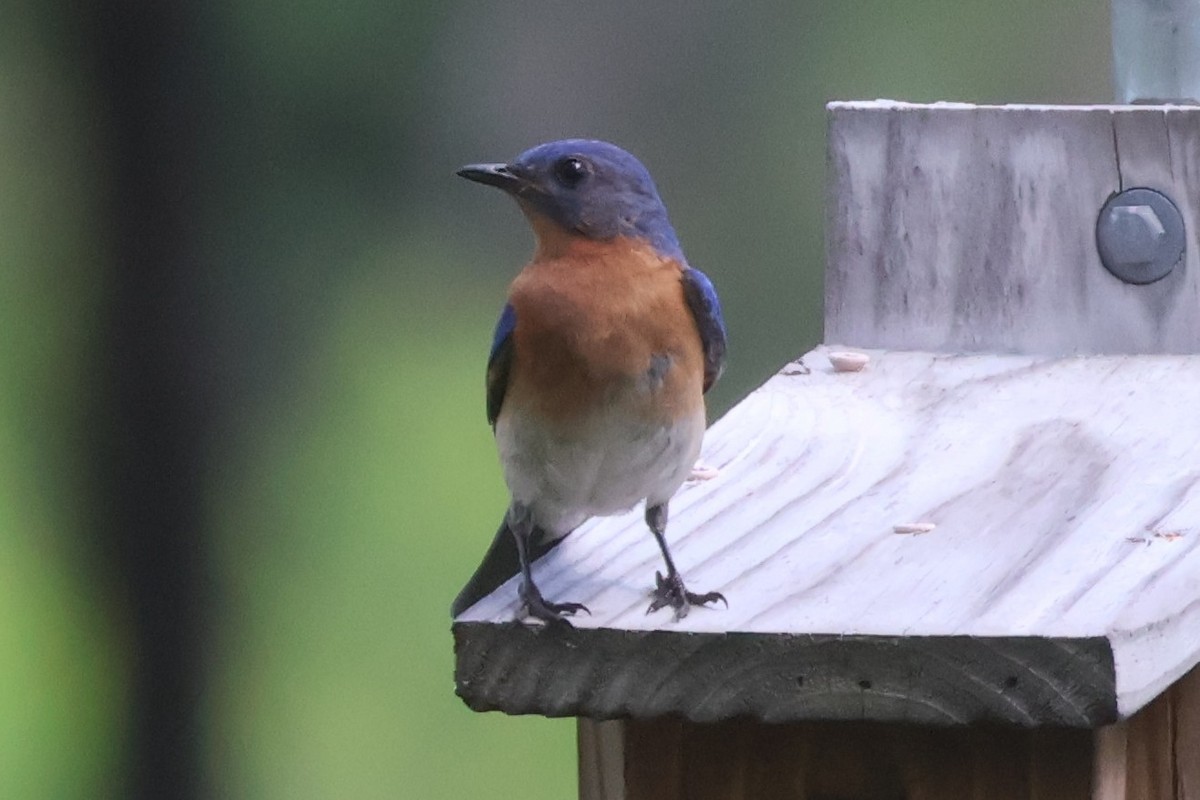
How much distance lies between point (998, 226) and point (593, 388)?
1011 millimetres

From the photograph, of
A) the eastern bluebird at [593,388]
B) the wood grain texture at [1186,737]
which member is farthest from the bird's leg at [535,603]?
the wood grain texture at [1186,737]

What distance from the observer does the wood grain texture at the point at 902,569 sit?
6.54ft

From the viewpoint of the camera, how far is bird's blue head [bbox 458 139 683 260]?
286cm

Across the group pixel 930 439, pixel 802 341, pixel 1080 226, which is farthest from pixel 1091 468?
pixel 802 341

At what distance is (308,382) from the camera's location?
589cm

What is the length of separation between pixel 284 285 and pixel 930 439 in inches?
135

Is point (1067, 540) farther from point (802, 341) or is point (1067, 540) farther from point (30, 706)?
point (802, 341)

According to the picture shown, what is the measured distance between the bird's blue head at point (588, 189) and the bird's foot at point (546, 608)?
2.54 ft

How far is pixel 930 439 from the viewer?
2.84 metres

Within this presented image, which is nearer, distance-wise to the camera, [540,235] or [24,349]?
[540,235]

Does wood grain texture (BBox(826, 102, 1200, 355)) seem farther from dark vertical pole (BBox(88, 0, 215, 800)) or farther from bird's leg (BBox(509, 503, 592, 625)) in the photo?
dark vertical pole (BBox(88, 0, 215, 800))

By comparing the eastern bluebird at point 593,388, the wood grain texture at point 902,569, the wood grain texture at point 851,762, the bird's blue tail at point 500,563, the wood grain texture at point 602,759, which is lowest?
the wood grain texture at point 602,759

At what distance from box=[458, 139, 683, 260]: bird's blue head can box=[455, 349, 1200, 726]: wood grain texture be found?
332 millimetres

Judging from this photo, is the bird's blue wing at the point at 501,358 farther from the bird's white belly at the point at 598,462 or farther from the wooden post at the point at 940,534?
the wooden post at the point at 940,534
